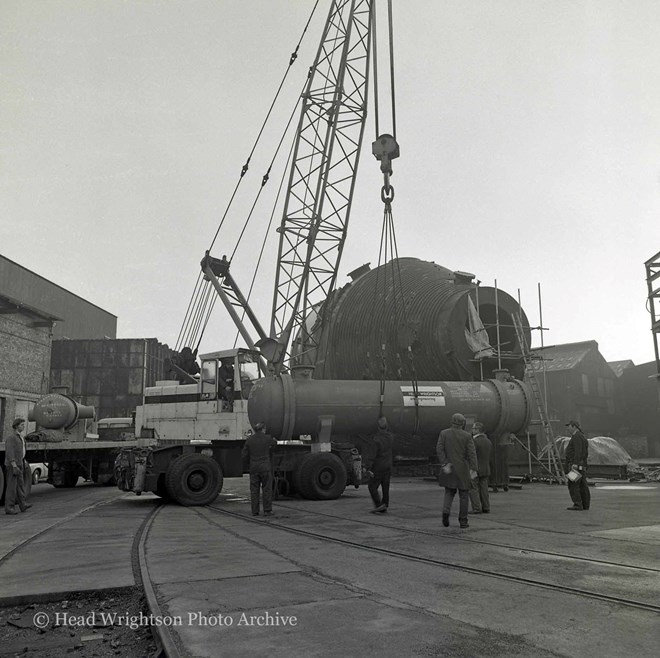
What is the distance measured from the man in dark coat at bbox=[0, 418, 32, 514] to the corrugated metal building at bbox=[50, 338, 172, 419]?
990 inches

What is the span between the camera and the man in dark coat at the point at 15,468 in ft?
37.8

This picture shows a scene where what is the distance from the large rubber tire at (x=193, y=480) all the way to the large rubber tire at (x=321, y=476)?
188cm

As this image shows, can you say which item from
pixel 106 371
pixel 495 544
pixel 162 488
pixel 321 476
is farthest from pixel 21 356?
pixel 495 544

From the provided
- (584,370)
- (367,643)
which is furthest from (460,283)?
(584,370)

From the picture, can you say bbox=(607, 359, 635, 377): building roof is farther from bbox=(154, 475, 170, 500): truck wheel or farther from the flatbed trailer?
bbox=(154, 475, 170, 500): truck wheel

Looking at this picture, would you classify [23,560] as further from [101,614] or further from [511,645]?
[511,645]

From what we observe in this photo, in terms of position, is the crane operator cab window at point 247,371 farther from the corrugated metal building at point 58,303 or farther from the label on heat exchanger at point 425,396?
the corrugated metal building at point 58,303

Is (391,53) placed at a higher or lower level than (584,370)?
higher

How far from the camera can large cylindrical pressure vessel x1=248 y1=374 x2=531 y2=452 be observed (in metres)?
14.2

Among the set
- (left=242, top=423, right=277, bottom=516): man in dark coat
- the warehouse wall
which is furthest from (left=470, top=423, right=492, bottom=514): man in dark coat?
the warehouse wall

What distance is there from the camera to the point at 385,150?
17672 millimetres

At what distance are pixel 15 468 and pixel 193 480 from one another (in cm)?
345

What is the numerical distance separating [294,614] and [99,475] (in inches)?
641

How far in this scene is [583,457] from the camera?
1105 cm
